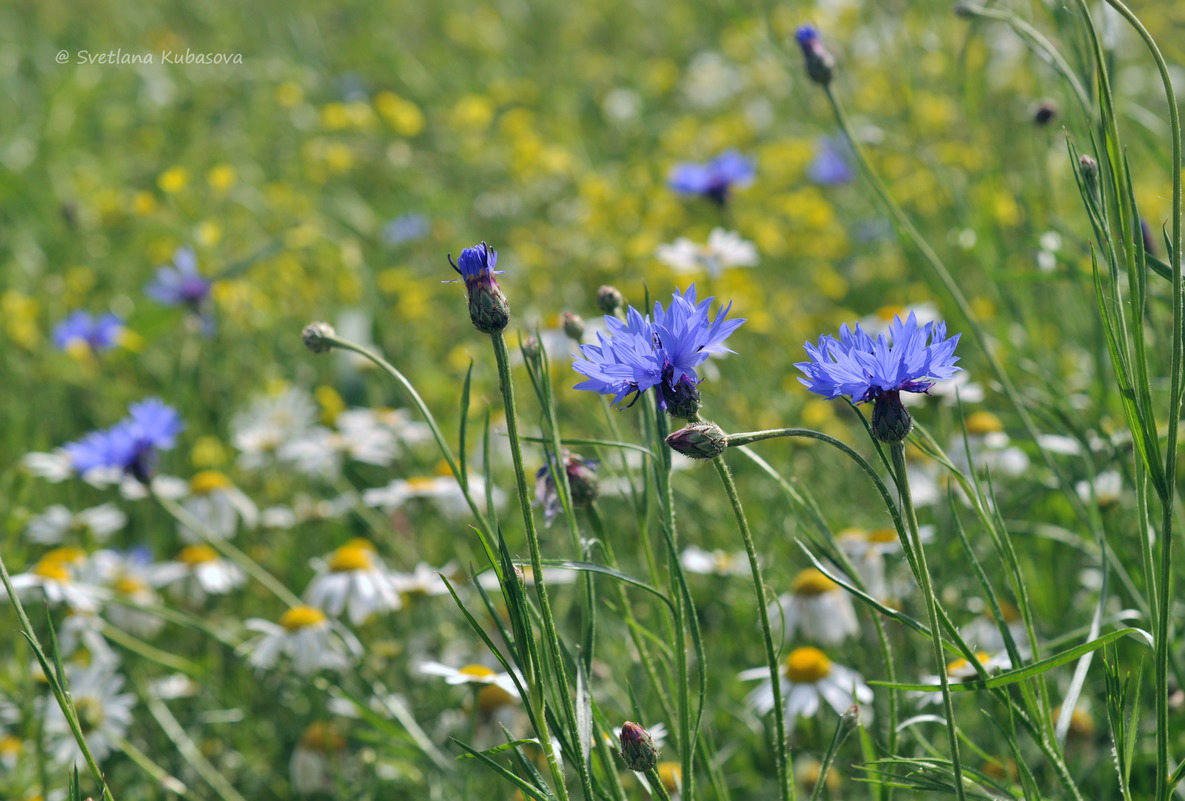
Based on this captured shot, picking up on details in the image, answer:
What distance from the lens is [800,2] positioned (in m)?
4.37

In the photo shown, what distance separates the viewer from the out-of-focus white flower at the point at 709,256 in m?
1.89

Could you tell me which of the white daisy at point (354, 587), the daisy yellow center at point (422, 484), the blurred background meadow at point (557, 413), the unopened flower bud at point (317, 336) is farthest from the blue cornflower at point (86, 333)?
the unopened flower bud at point (317, 336)

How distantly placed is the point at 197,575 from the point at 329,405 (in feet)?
2.29

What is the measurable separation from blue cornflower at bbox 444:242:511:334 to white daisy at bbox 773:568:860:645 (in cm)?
73

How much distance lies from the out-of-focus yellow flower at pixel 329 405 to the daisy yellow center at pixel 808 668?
1.25 m

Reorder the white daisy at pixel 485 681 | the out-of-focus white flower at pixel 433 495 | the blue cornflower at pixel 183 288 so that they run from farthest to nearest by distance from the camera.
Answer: the blue cornflower at pixel 183 288 < the out-of-focus white flower at pixel 433 495 < the white daisy at pixel 485 681

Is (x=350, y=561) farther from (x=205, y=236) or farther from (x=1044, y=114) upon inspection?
(x=205, y=236)

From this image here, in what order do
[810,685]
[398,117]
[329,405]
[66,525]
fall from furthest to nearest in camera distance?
1. [398,117]
2. [329,405]
3. [66,525]
4. [810,685]

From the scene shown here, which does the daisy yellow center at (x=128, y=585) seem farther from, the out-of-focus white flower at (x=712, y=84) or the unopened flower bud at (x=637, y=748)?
the out-of-focus white flower at (x=712, y=84)

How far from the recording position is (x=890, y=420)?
69 centimetres

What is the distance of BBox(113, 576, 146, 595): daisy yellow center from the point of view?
1.68 m

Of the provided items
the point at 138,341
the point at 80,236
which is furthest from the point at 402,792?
the point at 80,236

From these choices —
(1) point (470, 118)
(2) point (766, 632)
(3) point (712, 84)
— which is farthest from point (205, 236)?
(3) point (712, 84)

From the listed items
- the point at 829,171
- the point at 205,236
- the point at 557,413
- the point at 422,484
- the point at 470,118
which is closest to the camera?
the point at 422,484
